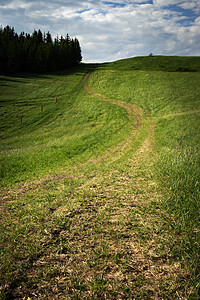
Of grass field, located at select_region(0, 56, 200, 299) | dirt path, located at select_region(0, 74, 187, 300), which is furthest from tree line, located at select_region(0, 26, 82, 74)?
dirt path, located at select_region(0, 74, 187, 300)

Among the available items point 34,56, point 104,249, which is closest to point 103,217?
point 104,249

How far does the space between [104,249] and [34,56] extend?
8377cm

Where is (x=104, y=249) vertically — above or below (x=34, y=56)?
below

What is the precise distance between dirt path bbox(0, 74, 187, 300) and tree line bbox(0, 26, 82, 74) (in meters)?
73.1

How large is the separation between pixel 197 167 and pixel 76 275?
7.51 meters

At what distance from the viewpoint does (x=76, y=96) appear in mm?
48125

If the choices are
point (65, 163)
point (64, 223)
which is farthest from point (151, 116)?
point (64, 223)

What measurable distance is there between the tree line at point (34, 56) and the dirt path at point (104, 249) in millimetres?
73129

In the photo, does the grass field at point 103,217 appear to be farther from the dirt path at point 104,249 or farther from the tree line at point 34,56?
the tree line at point 34,56

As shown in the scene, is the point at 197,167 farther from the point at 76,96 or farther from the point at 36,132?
the point at 76,96

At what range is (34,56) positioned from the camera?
7212 centimetres

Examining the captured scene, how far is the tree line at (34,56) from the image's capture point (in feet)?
216

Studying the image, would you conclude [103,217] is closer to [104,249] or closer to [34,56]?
[104,249]

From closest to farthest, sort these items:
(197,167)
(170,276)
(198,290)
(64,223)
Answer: (198,290) < (170,276) < (64,223) < (197,167)
